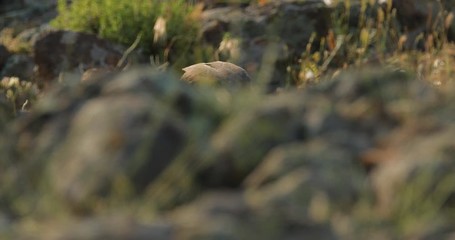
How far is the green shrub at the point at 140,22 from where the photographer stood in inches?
300

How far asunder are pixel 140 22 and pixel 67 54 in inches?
33.8

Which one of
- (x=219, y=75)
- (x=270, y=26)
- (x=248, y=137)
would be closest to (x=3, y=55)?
(x=270, y=26)

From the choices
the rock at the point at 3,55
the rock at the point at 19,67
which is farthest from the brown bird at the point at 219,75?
the rock at the point at 3,55

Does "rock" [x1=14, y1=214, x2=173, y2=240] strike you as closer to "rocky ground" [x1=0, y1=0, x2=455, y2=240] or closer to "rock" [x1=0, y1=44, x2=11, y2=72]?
"rocky ground" [x1=0, y1=0, x2=455, y2=240]

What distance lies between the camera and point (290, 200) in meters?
1.70

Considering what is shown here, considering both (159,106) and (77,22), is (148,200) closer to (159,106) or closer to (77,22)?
(159,106)

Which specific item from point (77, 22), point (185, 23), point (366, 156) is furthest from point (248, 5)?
point (366, 156)

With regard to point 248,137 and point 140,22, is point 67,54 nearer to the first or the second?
point 140,22

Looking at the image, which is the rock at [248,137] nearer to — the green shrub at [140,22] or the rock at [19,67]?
the green shrub at [140,22]

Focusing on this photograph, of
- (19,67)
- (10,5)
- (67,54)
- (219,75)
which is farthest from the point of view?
(10,5)

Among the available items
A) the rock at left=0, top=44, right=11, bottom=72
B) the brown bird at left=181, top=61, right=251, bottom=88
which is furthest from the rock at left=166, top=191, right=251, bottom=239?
the rock at left=0, top=44, right=11, bottom=72

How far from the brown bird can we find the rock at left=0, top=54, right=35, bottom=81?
3602 millimetres

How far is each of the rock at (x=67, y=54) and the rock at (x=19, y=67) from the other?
257 millimetres

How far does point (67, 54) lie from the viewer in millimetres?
7137
